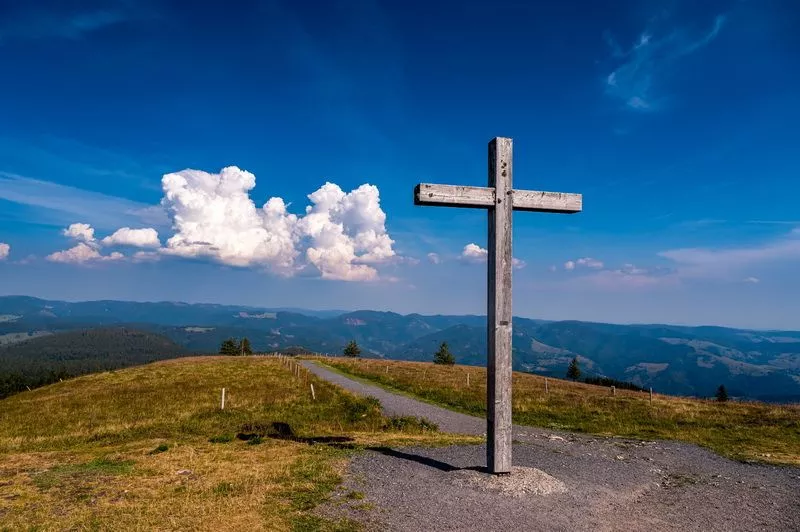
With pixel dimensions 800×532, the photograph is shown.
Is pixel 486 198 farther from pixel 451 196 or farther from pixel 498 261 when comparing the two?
pixel 498 261

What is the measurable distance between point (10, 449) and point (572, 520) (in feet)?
67.6

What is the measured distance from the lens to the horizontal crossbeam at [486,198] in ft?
31.1

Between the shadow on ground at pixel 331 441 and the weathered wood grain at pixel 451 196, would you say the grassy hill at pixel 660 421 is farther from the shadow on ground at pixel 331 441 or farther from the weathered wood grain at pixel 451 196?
the weathered wood grain at pixel 451 196

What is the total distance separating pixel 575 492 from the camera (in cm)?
872

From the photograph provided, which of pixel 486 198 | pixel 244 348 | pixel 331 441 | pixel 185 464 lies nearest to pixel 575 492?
pixel 486 198

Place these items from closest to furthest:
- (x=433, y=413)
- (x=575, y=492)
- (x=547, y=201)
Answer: (x=575, y=492)
(x=547, y=201)
(x=433, y=413)

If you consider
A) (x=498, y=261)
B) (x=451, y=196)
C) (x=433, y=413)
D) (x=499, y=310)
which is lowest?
(x=433, y=413)

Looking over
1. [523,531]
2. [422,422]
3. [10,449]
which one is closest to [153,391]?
[10,449]

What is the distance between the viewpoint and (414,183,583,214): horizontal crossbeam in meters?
9.47

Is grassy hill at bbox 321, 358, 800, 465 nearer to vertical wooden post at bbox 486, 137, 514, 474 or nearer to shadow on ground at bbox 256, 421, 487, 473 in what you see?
vertical wooden post at bbox 486, 137, 514, 474

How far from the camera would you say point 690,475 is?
10.5m

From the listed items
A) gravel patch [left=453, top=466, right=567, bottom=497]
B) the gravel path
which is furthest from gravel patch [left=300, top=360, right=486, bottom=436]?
gravel patch [left=453, top=466, right=567, bottom=497]

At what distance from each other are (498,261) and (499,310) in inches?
41.6

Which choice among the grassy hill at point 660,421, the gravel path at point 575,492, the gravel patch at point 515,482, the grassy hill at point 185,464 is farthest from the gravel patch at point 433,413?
the gravel patch at point 515,482
